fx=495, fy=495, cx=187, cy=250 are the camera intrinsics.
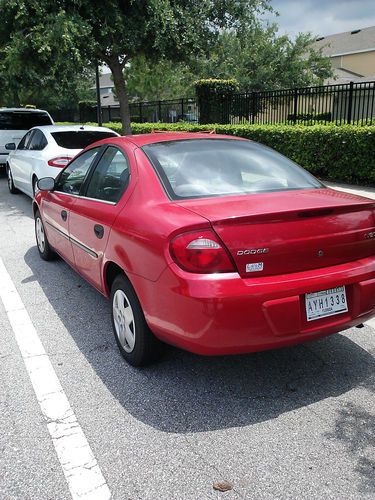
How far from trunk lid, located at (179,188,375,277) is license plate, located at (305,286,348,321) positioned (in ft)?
0.56

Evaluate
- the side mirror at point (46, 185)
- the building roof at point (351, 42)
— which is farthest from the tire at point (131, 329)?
the building roof at point (351, 42)

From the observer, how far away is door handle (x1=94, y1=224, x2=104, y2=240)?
374cm

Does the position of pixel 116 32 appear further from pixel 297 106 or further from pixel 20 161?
pixel 297 106

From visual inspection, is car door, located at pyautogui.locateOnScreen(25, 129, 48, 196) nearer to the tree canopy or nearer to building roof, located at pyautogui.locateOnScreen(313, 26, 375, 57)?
the tree canopy

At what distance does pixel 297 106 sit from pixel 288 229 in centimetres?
1160

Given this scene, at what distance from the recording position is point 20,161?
32.7 feet

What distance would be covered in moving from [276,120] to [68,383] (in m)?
12.7

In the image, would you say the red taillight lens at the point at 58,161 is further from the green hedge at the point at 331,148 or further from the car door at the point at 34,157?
the green hedge at the point at 331,148

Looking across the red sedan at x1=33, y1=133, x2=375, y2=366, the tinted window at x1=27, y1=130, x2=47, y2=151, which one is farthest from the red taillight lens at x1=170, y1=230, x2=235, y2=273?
the tinted window at x1=27, y1=130, x2=47, y2=151

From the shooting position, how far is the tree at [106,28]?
35.4 ft

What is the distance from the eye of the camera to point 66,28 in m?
10.4

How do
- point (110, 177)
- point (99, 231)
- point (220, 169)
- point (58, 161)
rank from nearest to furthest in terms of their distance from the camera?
point (220, 169), point (99, 231), point (110, 177), point (58, 161)

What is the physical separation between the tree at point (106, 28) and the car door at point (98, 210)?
7.39 metres

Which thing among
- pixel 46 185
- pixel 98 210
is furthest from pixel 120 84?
pixel 98 210
